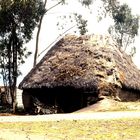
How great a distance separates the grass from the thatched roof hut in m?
8.25

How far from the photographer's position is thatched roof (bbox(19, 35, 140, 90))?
80.1 ft

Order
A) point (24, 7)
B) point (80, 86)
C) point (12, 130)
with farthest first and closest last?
point (24, 7)
point (80, 86)
point (12, 130)

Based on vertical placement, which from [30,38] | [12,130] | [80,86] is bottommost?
[12,130]

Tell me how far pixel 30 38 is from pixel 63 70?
492 inches

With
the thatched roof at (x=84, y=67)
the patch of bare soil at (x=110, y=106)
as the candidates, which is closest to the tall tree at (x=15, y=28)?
the thatched roof at (x=84, y=67)

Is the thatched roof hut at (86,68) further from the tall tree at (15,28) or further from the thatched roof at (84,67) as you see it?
the tall tree at (15,28)

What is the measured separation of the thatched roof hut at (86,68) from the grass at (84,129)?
8.25 metres

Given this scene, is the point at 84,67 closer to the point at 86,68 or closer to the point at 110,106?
the point at 86,68

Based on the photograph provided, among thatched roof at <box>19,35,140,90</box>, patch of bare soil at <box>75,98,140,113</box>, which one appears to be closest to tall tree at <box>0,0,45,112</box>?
thatched roof at <box>19,35,140,90</box>

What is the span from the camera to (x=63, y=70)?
2572 centimetres

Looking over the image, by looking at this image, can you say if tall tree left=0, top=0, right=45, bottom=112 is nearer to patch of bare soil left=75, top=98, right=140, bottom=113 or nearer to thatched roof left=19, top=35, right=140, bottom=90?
thatched roof left=19, top=35, right=140, bottom=90

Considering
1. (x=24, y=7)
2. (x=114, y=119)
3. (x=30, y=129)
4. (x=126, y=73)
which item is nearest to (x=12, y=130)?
(x=30, y=129)

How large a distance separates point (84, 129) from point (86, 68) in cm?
1136

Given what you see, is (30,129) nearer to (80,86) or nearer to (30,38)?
(80,86)
